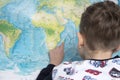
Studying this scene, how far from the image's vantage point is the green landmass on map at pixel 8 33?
4.64 feet

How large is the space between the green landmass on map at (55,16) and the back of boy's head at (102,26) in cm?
32

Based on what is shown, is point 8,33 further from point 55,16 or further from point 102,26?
point 102,26

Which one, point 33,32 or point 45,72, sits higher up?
point 33,32

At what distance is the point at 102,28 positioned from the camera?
109 centimetres

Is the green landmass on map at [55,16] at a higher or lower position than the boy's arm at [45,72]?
higher

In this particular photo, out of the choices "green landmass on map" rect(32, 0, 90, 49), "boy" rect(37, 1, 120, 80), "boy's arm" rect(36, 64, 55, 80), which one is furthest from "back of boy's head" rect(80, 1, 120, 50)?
"green landmass on map" rect(32, 0, 90, 49)

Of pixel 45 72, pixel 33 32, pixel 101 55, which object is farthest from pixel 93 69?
pixel 33 32

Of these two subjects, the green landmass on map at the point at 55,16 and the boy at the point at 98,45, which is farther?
the green landmass on map at the point at 55,16

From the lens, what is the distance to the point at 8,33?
4.76 feet

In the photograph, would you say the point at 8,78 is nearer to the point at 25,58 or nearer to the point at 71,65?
the point at 25,58

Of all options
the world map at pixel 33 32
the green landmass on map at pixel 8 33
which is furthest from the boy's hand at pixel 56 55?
the green landmass on map at pixel 8 33

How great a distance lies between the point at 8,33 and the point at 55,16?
0.72ft

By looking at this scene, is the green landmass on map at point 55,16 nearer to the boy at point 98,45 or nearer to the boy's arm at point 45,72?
the boy's arm at point 45,72

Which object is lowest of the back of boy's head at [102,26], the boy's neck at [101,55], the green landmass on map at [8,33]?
the boy's neck at [101,55]
